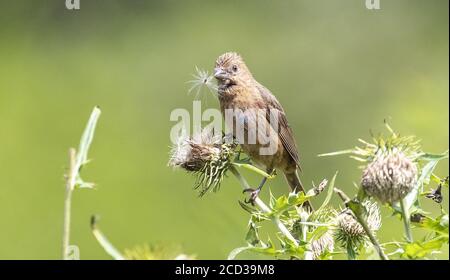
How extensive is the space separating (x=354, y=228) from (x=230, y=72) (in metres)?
1.88

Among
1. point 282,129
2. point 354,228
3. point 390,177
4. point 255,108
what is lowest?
point 354,228

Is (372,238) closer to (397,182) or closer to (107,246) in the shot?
(397,182)

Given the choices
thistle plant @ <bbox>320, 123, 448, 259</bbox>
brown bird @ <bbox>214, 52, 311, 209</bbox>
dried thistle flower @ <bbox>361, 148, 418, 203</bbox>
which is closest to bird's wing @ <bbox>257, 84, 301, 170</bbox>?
brown bird @ <bbox>214, 52, 311, 209</bbox>

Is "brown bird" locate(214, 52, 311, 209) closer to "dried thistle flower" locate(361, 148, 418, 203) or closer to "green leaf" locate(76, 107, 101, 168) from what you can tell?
"dried thistle flower" locate(361, 148, 418, 203)

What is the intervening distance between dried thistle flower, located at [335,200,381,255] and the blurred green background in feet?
8.86

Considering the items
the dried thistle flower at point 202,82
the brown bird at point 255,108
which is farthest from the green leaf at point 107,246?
the brown bird at point 255,108

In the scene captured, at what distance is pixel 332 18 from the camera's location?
1181 cm

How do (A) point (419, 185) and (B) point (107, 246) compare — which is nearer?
(B) point (107, 246)

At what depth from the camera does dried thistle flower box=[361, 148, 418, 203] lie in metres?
2.65

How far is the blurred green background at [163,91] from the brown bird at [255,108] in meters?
1.06


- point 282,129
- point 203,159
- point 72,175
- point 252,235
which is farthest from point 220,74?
point 72,175

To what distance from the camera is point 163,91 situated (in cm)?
1008

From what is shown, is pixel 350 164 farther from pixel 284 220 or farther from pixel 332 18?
pixel 284 220

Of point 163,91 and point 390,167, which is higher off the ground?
point 163,91
